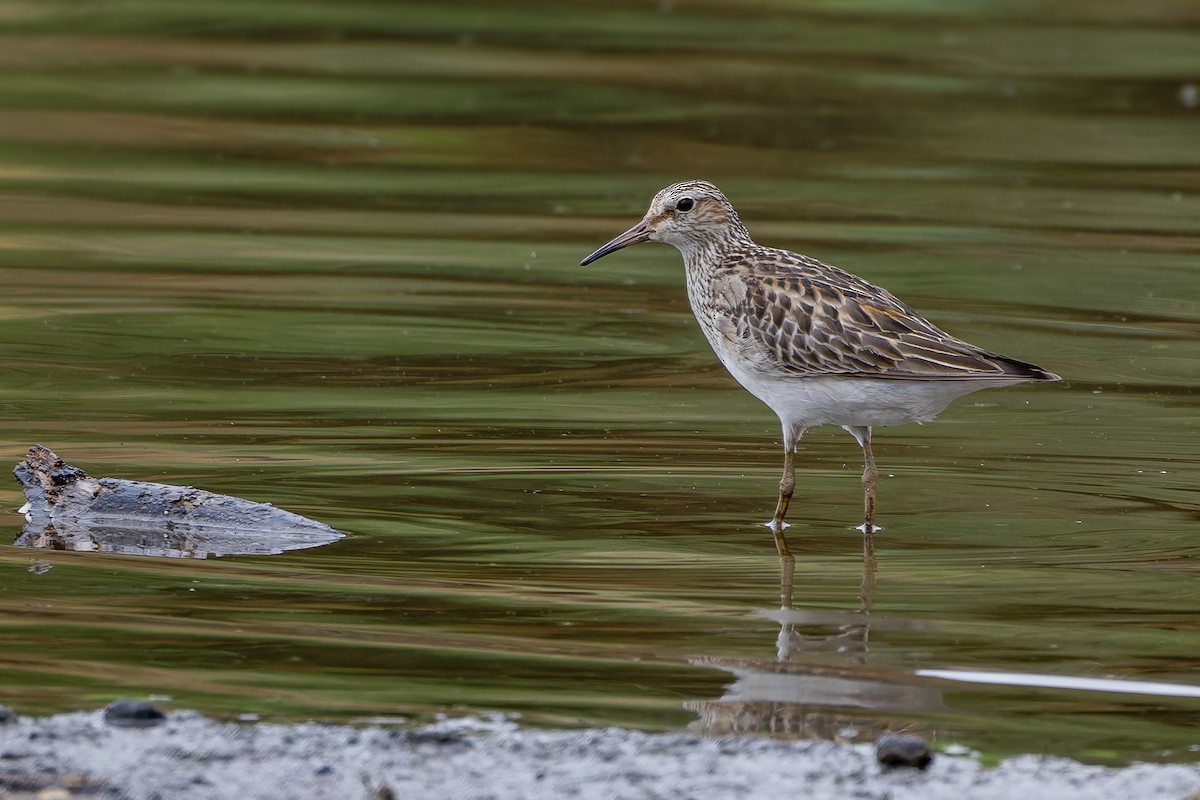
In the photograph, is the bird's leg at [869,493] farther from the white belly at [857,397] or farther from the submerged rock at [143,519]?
the submerged rock at [143,519]

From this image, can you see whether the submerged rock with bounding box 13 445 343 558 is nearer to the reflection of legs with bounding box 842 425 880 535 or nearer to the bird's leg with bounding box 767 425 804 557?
the bird's leg with bounding box 767 425 804 557

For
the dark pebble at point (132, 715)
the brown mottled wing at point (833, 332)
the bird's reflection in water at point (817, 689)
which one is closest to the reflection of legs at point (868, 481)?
the brown mottled wing at point (833, 332)

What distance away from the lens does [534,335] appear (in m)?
11.6

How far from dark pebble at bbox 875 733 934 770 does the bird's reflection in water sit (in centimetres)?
32

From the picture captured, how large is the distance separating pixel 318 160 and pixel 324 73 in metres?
2.83

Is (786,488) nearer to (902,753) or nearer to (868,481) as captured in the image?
(868,481)

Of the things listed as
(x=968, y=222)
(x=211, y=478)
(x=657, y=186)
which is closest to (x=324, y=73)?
(x=657, y=186)

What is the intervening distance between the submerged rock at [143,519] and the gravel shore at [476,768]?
2040 mm

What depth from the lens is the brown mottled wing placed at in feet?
25.9

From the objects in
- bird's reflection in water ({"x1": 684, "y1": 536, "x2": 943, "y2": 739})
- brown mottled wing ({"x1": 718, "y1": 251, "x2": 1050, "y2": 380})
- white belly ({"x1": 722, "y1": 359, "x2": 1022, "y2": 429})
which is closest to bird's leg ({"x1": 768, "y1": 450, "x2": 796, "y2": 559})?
white belly ({"x1": 722, "y1": 359, "x2": 1022, "y2": 429})

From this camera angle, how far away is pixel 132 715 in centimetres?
537

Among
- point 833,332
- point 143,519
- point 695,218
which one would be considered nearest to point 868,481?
point 833,332

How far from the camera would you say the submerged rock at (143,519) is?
7.45m

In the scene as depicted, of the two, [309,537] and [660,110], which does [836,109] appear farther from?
[309,537]
